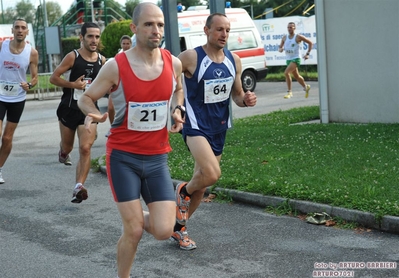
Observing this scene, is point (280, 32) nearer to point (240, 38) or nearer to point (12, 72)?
point (240, 38)

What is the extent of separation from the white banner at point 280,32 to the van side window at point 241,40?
4747 millimetres

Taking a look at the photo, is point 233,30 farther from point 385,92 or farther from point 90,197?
point 90,197

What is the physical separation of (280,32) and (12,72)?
20829mm

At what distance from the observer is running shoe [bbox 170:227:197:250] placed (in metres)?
6.36

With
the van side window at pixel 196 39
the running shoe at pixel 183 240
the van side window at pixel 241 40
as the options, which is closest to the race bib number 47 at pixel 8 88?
the running shoe at pixel 183 240

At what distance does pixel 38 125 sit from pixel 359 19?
8772 millimetres

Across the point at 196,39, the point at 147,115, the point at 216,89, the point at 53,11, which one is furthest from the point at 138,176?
the point at 53,11

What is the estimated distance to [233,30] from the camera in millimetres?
23359

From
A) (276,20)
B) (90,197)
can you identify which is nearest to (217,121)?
(90,197)

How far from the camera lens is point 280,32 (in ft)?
97.0

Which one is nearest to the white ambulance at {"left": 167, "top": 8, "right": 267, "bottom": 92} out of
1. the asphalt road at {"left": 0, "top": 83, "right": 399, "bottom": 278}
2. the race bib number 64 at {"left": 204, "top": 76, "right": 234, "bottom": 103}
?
the asphalt road at {"left": 0, "top": 83, "right": 399, "bottom": 278}

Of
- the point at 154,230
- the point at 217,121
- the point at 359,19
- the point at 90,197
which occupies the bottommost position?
the point at 90,197

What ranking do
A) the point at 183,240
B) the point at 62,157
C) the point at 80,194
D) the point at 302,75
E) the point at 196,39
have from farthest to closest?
the point at 302,75 → the point at 196,39 → the point at 62,157 → the point at 80,194 → the point at 183,240

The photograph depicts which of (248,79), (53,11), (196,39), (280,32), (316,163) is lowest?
(316,163)
